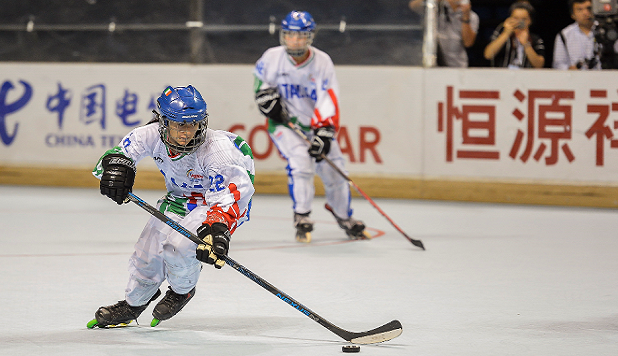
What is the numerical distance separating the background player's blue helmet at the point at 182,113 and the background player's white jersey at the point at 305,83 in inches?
104

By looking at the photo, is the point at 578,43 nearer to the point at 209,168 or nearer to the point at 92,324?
the point at 209,168

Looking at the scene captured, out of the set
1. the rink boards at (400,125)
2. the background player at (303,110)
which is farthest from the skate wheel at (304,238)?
the rink boards at (400,125)

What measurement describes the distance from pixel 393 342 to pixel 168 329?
3.20ft

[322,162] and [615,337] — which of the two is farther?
[322,162]

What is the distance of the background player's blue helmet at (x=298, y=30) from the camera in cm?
620

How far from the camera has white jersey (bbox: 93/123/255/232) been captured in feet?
12.1

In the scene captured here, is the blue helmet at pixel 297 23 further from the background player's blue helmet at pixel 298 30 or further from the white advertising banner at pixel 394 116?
the white advertising banner at pixel 394 116

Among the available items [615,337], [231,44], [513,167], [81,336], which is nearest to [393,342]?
[615,337]

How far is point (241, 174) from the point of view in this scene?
374 centimetres

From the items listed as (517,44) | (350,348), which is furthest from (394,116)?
(350,348)

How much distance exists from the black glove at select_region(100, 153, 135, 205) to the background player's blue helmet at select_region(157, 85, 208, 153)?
A: 7.8 inches

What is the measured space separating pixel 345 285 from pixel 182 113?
164cm

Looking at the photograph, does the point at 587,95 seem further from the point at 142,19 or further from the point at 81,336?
the point at 81,336

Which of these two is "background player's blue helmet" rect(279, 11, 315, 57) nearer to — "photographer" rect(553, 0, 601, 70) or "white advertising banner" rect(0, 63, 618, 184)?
"white advertising banner" rect(0, 63, 618, 184)
